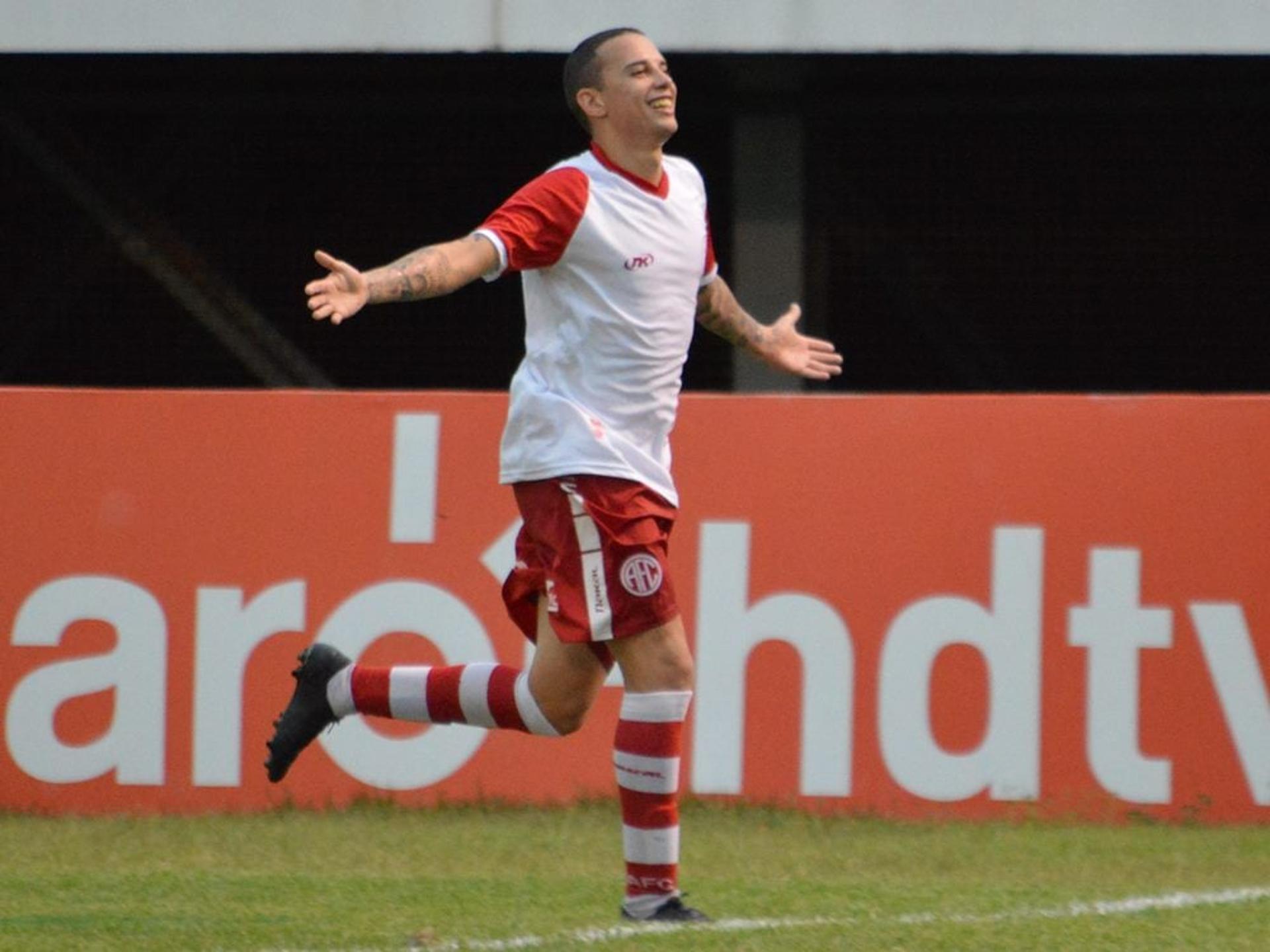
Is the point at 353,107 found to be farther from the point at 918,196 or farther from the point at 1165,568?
the point at 1165,568

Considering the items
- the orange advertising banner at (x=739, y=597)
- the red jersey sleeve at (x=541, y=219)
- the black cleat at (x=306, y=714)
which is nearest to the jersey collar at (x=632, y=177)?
the red jersey sleeve at (x=541, y=219)

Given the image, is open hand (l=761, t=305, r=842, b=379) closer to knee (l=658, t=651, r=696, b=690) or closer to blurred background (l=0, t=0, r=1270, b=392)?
knee (l=658, t=651, r=696, b=690)

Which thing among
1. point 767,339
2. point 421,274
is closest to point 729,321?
point 767,339

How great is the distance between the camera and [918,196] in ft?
44.8

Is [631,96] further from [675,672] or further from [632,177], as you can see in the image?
[675,672]

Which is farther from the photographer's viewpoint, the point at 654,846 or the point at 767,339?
the point at 767,339

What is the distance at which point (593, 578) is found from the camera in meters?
4.40

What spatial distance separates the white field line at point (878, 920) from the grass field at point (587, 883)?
0.04 feet

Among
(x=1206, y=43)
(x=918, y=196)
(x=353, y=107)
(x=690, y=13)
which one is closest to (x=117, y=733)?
(x=690, y=13)

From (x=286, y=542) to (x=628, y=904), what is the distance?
2.78m

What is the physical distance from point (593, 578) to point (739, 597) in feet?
8.01

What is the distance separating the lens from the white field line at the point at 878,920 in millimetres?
4277

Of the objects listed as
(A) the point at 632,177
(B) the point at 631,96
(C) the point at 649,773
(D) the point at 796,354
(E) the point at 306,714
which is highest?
(B) the point at 631,96

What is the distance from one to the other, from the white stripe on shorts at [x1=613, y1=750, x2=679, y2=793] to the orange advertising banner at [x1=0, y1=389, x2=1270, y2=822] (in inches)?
90.4
